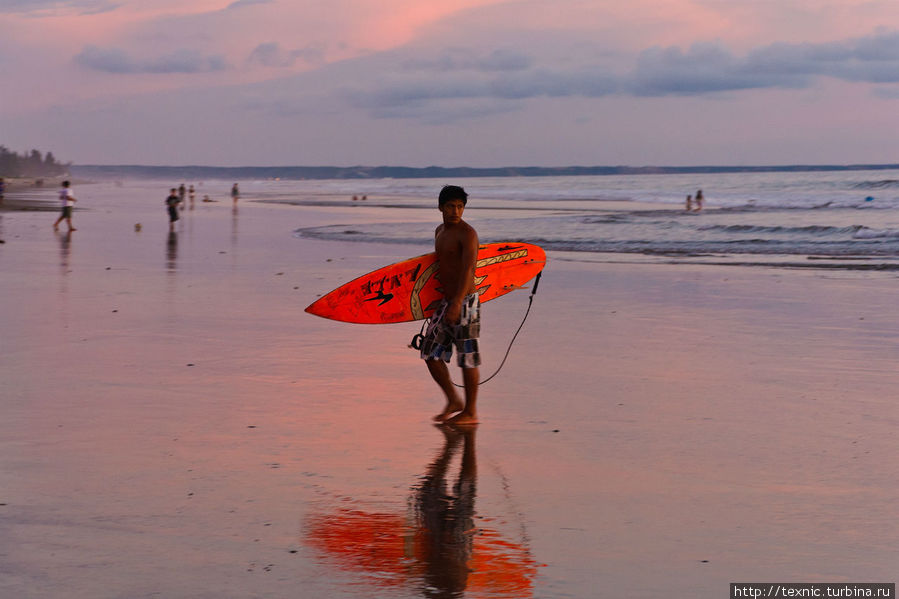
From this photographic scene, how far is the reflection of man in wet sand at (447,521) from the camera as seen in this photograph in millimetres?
4410

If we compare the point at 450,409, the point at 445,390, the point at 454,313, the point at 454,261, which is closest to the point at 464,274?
the point at 454,261

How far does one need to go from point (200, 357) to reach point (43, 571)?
17.7 feet

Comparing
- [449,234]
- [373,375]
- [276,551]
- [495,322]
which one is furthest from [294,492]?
[495,322]

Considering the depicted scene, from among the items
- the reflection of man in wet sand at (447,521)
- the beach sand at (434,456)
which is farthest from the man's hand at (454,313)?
the reflection of man in wet sand at (447,521)

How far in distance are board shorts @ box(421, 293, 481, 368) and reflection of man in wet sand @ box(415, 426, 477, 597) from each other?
2.64 ft

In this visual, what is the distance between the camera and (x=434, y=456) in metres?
6.45

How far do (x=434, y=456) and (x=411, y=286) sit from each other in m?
2.01

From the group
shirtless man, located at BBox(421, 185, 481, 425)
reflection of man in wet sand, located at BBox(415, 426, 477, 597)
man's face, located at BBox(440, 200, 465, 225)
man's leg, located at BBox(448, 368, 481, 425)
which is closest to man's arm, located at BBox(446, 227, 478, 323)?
shirtless man, located at BBox(421, 185, 481, 425)

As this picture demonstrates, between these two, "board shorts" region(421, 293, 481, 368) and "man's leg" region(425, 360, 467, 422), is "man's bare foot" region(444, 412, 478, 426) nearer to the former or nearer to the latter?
"man's leg" region(425, 360, 467, 422)

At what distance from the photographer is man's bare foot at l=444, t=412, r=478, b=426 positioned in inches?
287

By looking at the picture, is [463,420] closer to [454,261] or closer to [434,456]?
[434,456]

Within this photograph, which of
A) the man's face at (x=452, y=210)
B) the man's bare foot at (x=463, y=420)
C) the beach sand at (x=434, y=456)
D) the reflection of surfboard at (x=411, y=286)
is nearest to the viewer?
the beach sand at (x=434, y=456)

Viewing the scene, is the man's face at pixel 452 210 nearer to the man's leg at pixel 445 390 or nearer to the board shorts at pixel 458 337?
the board shorts at pixel 458 337

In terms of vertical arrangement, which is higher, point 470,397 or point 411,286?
point 411,286
